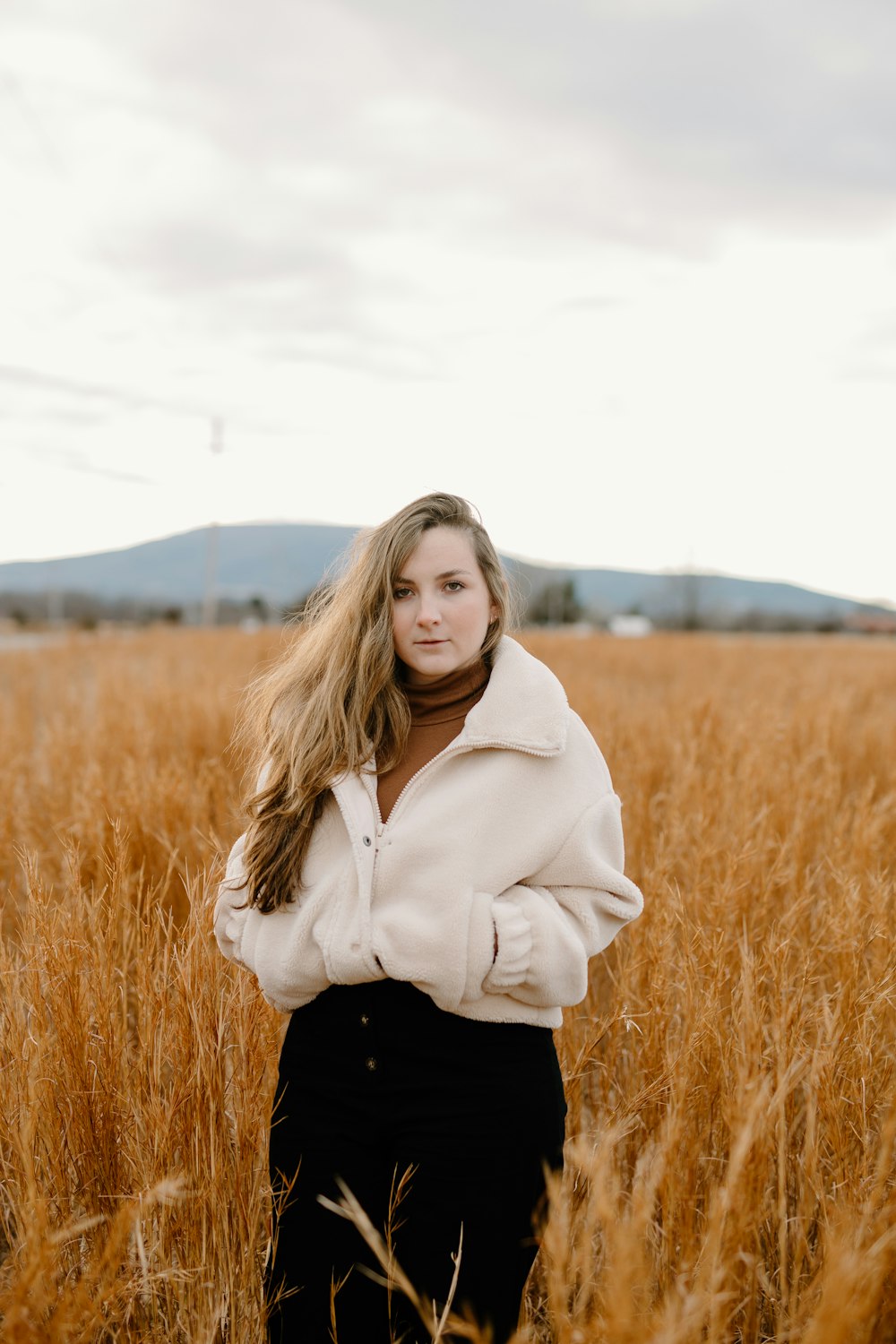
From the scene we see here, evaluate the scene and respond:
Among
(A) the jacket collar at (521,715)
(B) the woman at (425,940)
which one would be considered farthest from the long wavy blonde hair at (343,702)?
(A) the jacket collar at (521,715)

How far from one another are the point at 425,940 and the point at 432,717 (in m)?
0.38

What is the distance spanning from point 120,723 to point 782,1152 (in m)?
3.97

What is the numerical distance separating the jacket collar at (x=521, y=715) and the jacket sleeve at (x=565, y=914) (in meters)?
0.13

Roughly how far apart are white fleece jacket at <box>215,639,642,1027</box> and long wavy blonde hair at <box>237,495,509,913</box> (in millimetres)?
38

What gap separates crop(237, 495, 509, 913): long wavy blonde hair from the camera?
57.5 inches

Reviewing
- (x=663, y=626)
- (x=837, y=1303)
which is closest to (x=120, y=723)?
(x=837, y=1303)

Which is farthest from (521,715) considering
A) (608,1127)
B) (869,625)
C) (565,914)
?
(869,625)

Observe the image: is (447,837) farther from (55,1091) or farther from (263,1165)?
(55,1091)

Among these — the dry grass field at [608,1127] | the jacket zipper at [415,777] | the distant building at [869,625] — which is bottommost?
the dry grass field at [608,1127]

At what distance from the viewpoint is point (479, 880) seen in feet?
4.43

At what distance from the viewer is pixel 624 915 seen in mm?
1396

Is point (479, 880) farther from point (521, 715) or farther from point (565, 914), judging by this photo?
point (521, 715)

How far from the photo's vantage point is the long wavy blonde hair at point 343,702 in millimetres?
1461

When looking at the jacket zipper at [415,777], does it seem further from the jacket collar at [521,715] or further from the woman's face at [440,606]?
the woman's face at [440,606]
